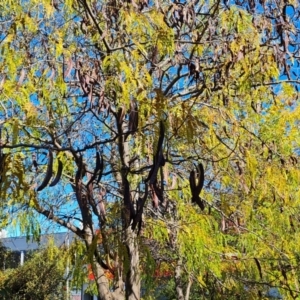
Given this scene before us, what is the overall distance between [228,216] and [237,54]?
146cm

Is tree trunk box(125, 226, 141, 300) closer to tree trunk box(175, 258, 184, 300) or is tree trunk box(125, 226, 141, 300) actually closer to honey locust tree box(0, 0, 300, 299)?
honey locust tree box(0, 0, 300, 299)

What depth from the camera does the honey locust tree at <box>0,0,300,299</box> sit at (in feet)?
9.11

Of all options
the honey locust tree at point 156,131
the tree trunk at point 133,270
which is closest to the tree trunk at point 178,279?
the honey locust tree at point 156,131

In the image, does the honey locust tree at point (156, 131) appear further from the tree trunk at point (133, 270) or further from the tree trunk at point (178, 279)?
the tree trunk at point (178, 279)

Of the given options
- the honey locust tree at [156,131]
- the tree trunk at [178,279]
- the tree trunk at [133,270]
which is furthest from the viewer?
the tree trunk at [178,279]

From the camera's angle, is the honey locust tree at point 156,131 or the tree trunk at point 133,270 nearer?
the honey locust tree at point 156,131

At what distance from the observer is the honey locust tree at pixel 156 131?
2777 millimetres

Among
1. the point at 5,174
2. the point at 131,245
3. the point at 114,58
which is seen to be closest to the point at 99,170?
the point at 5,174

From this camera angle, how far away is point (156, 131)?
2.48 metres

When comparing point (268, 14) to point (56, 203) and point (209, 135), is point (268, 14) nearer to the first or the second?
point (209, 135)

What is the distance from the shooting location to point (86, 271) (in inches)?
142

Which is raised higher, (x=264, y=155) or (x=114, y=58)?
(x=114, y=58)

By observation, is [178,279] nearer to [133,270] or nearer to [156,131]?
[133,270]

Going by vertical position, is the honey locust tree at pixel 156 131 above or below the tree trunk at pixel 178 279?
above
